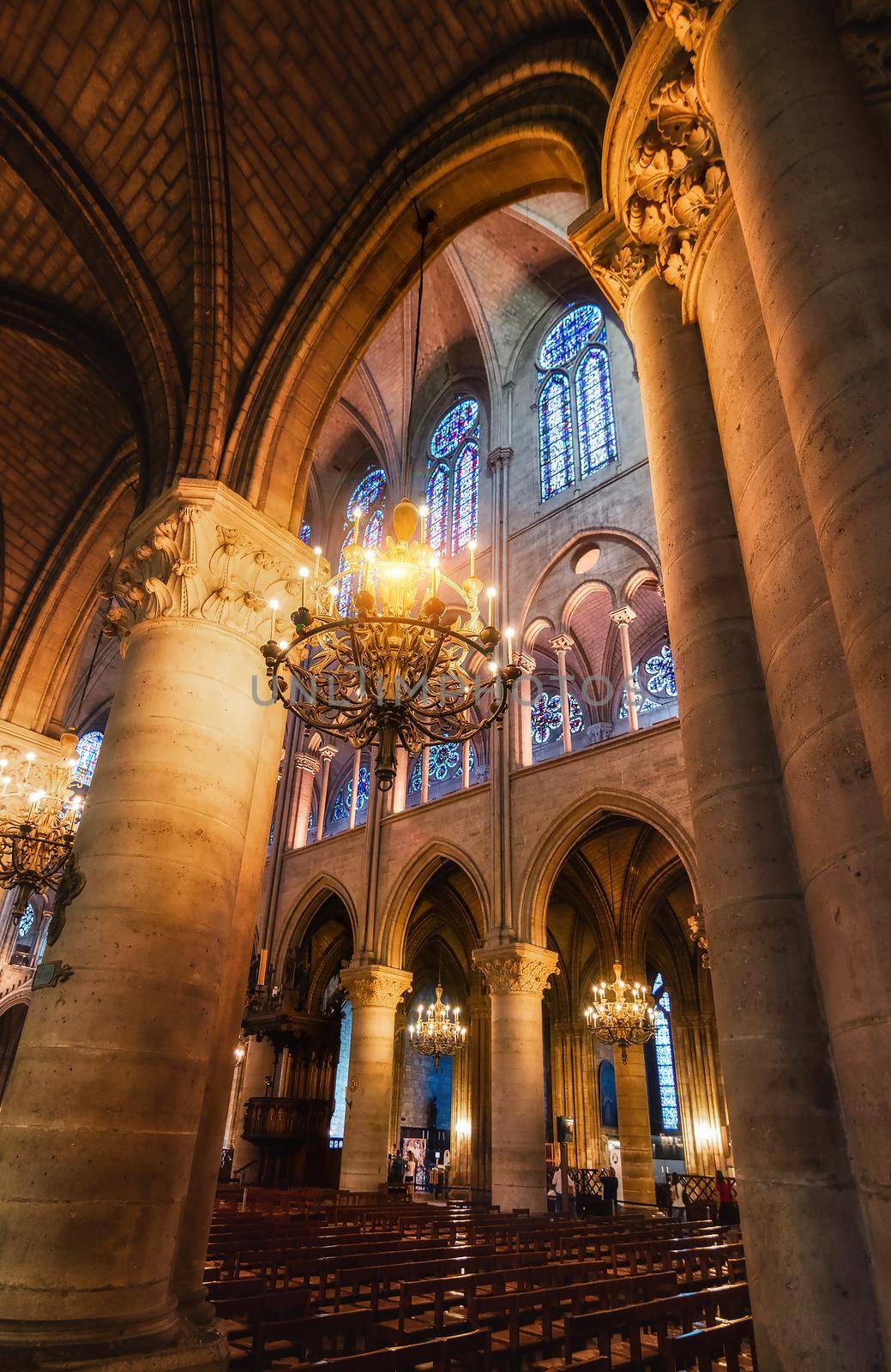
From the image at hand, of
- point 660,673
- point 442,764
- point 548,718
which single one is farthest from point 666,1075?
point 660,673

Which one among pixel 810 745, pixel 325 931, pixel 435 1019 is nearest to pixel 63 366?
pixel 810 745

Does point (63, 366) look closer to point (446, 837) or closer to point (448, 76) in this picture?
point (448, 76)

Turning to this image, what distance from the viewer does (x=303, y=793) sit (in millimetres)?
20422

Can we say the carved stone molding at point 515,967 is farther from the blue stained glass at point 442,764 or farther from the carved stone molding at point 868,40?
the carved stone molding at point 868,40

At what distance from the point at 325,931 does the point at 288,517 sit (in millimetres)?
16487

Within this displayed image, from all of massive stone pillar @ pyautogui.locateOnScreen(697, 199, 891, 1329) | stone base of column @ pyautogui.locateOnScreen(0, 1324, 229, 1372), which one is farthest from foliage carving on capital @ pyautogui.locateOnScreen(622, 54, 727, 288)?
stone base of column @ pyautogui.locateOnScreen(0, 1324, 229, 1372)

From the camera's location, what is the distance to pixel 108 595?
716cm

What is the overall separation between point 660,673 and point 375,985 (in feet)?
29.9

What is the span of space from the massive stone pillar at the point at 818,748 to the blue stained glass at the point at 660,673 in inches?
566

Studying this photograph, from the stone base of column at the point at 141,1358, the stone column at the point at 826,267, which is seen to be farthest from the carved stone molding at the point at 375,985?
the stone column at the point at 826,267

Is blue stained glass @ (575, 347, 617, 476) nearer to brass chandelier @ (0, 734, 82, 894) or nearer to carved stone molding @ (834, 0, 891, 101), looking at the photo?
brass chandelier @ (0, 734, 82, 894)

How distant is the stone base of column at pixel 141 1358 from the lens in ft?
12.0

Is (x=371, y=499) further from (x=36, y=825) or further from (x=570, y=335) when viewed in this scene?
(x=36, y=825)

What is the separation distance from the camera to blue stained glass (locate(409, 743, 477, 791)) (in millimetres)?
19203
